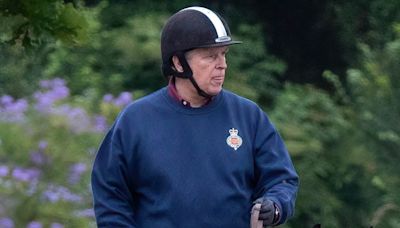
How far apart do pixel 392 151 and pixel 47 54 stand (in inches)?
157

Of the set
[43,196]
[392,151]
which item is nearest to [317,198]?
[392,151]

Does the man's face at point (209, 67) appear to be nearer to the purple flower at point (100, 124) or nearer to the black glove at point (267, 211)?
the black glove at point (267, 211)

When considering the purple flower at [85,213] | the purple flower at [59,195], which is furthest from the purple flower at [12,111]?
the purple flower at [85,213]

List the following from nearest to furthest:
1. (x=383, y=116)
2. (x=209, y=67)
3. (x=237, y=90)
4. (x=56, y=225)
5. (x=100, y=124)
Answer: (x=209, y=67)
(x=56, y=225)
(x=100, y=124)
(x=383, y=116)
(x=237, y=90)

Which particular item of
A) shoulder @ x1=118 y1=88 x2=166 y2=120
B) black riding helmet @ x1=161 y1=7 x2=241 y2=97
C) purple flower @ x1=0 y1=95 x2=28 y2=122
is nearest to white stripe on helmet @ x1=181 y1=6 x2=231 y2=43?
black riding helmet @ x1=161 y1=7 x2=241 y2=97

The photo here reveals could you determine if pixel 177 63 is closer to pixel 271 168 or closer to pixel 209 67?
pixel 209 67

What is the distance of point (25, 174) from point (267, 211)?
3513 mm

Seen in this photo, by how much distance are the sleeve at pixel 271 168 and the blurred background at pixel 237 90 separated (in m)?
1.44

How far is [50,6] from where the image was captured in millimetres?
5566

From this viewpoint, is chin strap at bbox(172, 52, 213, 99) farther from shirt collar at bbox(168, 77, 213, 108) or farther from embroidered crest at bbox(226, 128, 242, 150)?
embroidered crest at bbox(226, 128, 242, 150)

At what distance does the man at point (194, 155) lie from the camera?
14.3ft

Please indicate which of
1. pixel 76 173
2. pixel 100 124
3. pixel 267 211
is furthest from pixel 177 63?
pixel 100 124

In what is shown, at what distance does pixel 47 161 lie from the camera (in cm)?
797

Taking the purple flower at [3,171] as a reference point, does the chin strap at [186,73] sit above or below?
above
